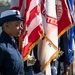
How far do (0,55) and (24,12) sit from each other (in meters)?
1.07

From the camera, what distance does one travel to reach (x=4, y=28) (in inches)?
114

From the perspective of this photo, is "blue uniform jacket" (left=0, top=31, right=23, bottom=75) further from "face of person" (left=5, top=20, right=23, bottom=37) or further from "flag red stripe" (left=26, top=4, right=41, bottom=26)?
"flag red stripe" (left=26, top=4, right=41, bottom=26)

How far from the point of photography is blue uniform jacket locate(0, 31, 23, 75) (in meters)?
2.80

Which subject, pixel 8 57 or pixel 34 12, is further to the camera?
pixel 34 12

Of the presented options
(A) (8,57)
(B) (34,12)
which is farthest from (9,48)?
(B) (34,12)

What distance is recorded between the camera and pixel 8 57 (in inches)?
111

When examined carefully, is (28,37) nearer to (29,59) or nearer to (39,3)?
(29,59)

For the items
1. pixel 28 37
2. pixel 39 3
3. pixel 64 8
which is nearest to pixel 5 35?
pixel 28 37

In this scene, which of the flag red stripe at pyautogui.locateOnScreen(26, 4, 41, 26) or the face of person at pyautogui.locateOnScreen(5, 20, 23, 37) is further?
the flag red stripe at pyautogui.locateOnScreen(26, 4, 41, 26)

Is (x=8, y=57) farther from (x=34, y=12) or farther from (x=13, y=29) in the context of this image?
(x=34, y=12)

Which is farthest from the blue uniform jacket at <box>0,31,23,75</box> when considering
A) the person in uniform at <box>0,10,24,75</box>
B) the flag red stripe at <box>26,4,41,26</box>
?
the flag red stripe at <box>26,4,41,26</box>

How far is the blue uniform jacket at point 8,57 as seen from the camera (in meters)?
2.80

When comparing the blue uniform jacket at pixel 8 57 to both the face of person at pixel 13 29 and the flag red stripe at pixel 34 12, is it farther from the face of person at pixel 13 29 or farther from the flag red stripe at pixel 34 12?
the flag red stripe at pixel 34 12

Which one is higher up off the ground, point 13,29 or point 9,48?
point 13,29
